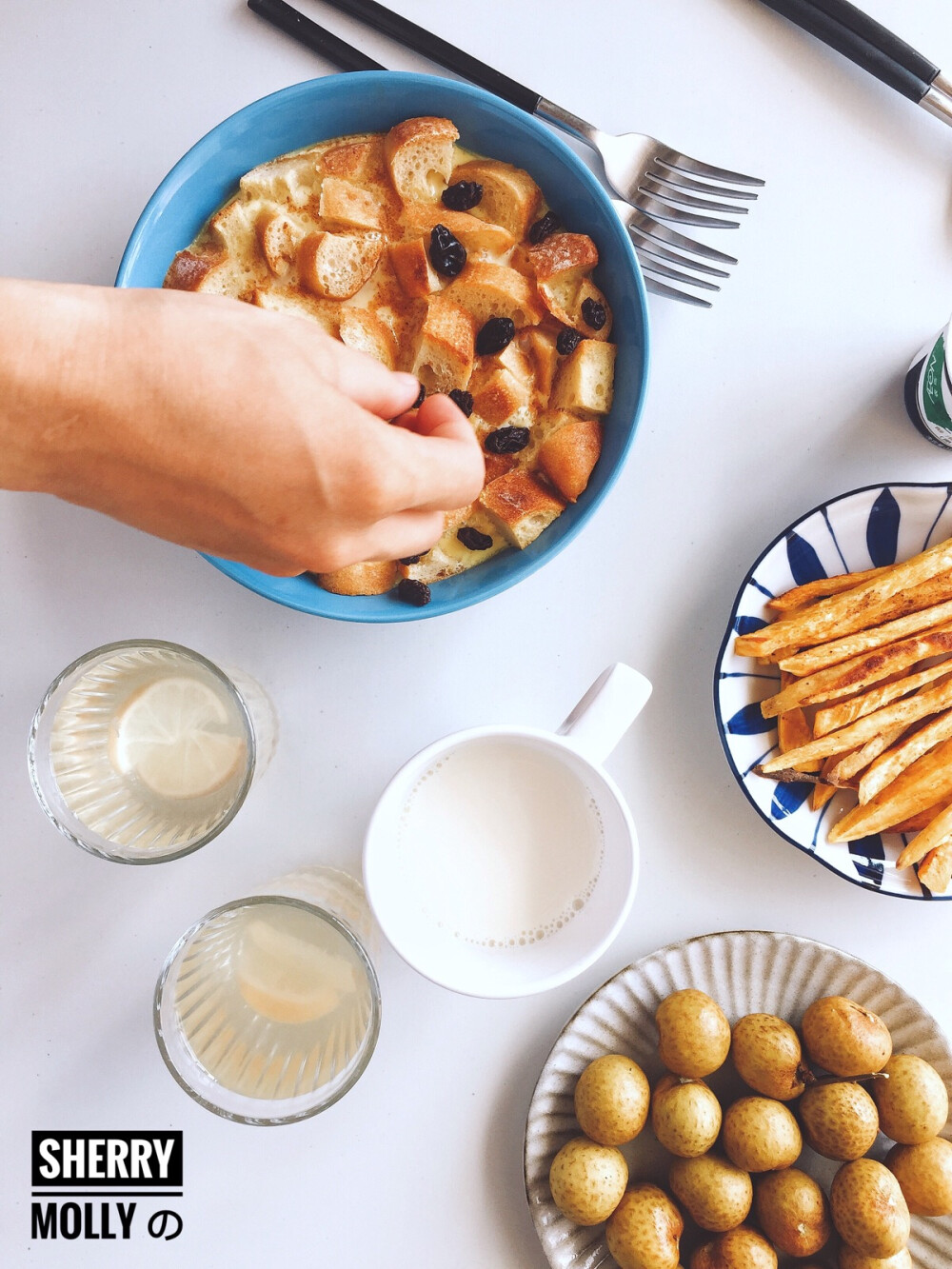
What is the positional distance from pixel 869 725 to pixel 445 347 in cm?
61

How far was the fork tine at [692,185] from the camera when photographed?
3.52 feet

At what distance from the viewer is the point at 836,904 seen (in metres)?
1.17

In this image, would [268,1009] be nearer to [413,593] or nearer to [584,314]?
[413,593]

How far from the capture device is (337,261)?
979 millimetres

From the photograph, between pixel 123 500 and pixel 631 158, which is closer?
pixel 123 500

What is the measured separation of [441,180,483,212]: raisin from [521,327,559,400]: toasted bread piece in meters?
0.14

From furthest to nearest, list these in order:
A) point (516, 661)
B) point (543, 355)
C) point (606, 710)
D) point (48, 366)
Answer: point (516, 661) < point (543, 355) < point (606, 710) < point (48, 366)

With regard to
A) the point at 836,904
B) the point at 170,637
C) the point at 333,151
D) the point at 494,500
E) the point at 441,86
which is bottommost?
the point at 170,637

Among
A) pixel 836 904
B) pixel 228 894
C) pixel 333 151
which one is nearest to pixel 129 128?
pixel 333 151

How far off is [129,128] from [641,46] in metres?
0.59

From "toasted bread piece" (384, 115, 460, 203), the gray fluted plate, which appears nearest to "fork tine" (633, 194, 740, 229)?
"toasted bread piece" (384, 115, 460, 203)

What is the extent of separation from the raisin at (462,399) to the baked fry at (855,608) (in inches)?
15.2

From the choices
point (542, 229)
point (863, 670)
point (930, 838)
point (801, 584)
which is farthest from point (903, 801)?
point (542, 229)

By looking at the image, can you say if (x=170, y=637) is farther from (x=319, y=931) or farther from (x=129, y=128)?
(x=129, y=128)
